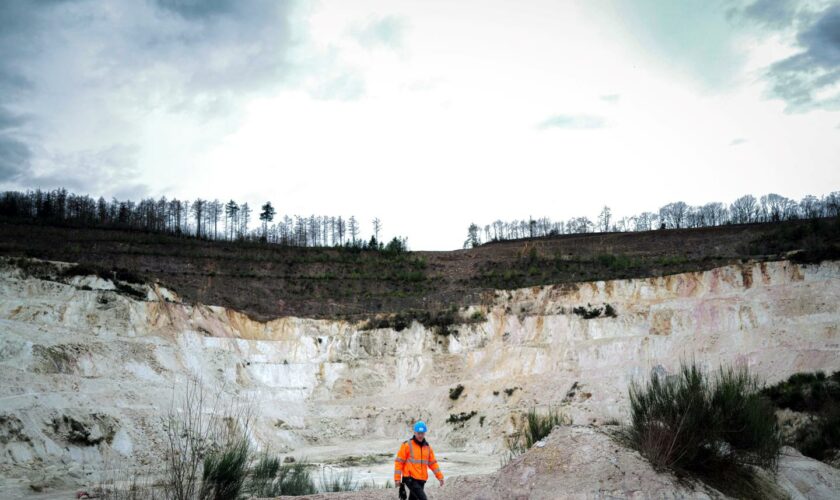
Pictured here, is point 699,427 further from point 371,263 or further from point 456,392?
point 371,263

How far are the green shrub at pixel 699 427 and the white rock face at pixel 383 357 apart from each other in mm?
13389

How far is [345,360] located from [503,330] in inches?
457

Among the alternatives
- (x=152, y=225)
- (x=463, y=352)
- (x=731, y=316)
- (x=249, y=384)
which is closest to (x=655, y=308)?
(x=731, y=316)

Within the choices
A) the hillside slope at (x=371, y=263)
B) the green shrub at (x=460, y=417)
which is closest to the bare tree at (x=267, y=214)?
the hillside slope at (x=371, y=263)

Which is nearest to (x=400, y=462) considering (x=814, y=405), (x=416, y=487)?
(x=416, y=487)

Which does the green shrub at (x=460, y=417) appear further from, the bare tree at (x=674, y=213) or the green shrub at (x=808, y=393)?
the bare tree at (x=674, y=213)

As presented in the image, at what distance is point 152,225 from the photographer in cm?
9206

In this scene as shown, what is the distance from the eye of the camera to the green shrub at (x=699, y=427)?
10.7 meters

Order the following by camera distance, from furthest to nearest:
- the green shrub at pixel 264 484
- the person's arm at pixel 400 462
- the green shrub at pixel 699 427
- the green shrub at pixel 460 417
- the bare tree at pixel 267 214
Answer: the bare tree at pixel 267 214 < the green shrub at pixel 460 417 < the green shrub at pixel 264 484 < the green shrub at pixel 699 427 < the person's arm at pixel 400 462

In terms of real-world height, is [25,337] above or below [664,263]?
below

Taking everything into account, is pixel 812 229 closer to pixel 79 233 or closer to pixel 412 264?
pixel 412 264

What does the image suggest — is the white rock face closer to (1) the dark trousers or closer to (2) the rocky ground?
(2) the rocky ground

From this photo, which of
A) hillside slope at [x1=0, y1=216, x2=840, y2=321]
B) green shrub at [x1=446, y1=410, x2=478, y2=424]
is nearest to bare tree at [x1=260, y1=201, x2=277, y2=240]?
hillside slope at [x1=0, y1=216, x2=840, y2=321]

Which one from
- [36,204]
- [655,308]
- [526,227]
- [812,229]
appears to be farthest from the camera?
[526,227]
